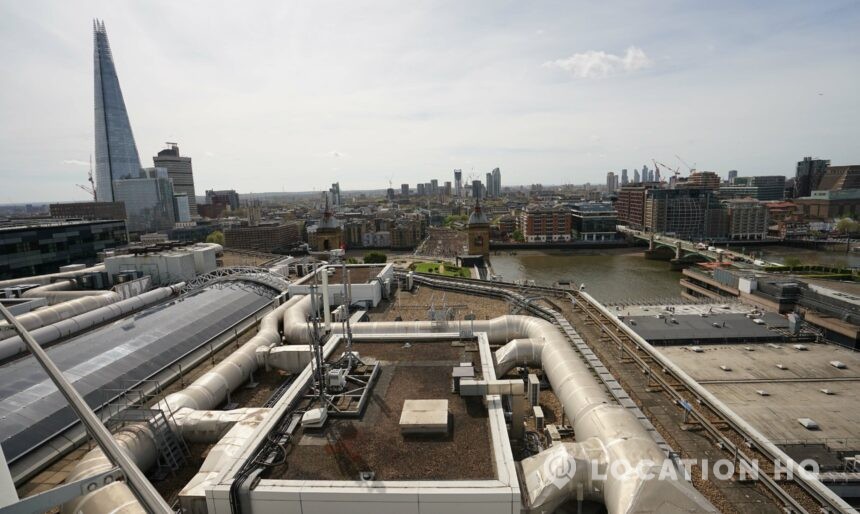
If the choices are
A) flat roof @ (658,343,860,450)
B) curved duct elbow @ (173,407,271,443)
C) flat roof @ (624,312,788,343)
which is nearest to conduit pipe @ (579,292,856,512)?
curved duct elbow @ (173,407,271,443)

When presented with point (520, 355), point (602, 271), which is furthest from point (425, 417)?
point (602, 271)

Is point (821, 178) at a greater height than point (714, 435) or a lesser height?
greater

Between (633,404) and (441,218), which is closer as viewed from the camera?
(633,404)

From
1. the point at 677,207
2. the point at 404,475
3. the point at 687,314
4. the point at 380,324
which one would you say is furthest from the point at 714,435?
the point at 677,207

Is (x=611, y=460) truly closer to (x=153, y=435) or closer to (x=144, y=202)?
(x=153, y=435)

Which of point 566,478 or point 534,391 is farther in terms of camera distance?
point 534,391

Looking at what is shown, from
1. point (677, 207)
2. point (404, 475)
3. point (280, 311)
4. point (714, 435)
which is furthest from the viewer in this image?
point (677, 207)

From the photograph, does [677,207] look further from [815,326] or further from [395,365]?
[395,365]
